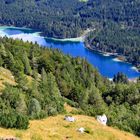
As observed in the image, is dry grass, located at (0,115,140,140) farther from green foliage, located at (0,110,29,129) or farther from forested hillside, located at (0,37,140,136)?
forested hillside, located at (0,37,140,136)

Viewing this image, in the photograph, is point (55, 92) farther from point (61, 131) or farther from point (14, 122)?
point (14, 122)

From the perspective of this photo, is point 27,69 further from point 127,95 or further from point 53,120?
point 53,120

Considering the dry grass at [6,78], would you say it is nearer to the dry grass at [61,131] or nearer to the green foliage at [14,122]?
the dry grass at [61,131]

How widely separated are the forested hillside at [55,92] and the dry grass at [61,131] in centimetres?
149

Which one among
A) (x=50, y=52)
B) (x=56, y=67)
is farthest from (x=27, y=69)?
(x=50, y=52)

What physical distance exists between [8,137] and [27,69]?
10021cm

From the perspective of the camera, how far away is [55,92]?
352ft

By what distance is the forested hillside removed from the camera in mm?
62822

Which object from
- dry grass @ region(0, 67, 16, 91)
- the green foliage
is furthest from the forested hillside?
dry grass @ region(0, 67, 16, 91)

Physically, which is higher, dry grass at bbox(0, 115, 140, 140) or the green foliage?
the green foliage

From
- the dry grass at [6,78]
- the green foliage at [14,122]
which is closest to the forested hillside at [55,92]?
the green foliage at [14,122]

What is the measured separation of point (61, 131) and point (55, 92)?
63.6 meters

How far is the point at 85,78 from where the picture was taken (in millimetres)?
155625

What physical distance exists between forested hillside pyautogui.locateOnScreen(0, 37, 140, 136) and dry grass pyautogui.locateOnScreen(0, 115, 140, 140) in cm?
149
